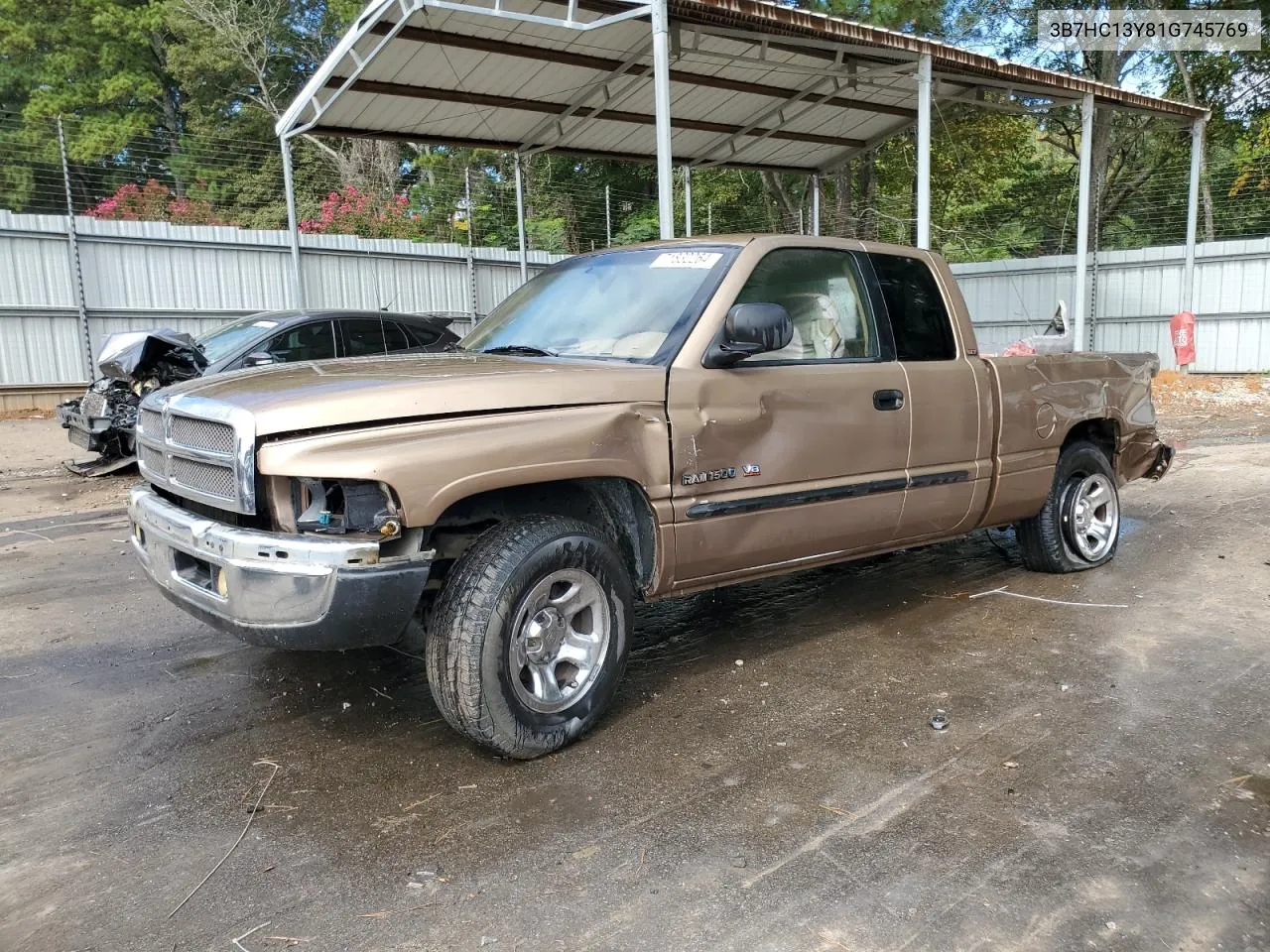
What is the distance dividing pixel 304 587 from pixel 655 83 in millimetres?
7268

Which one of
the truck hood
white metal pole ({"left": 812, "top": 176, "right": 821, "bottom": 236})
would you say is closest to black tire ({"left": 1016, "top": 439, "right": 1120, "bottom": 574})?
the truck hood

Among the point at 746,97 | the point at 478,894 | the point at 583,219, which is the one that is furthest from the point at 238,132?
the point at 478,894

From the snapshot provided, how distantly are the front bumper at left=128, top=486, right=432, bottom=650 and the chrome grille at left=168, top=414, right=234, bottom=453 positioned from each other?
0.26 m

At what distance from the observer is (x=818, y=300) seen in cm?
433

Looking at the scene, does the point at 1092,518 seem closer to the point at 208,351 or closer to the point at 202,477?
the point at 202,477

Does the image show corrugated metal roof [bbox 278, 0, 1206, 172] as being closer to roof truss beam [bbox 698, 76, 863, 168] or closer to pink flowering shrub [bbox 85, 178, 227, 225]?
roof truss beam [bbox 698, 76, 863, 168]

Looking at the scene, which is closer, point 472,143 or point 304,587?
point 304,587

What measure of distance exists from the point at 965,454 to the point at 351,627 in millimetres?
3159

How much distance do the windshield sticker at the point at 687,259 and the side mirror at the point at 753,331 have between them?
42cm

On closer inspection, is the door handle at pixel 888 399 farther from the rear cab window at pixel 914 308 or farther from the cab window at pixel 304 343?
the cab window at pixel 304 343

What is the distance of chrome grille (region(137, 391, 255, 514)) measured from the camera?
290 centimetres

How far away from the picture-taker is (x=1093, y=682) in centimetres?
400

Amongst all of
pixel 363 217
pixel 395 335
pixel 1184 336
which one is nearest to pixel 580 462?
pixel 395 335

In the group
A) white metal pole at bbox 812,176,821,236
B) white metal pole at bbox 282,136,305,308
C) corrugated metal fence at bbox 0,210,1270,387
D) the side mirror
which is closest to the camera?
the side mirror
